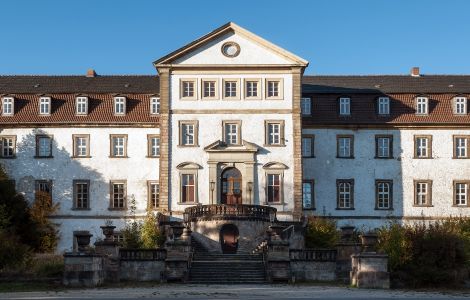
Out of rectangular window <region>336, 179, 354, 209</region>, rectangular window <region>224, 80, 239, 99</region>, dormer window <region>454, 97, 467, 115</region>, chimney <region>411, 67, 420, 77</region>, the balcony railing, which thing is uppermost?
chimney <region>411, 67, 420, 77</region>

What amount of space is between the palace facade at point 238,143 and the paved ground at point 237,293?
724 inches

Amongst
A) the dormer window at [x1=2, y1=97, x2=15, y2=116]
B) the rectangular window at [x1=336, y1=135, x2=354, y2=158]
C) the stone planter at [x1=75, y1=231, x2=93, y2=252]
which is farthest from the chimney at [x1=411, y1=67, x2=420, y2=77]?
the stone planter at [x1=75, y1=231, x2=93, y2=252]

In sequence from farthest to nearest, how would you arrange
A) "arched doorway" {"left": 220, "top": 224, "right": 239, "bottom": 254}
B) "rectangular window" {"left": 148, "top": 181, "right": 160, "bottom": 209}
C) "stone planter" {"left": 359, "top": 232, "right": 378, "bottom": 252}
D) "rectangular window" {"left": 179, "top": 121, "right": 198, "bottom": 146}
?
"rectangular window" {"left": 148, "top": 181, "right": 160, "bottom": 209}
"rectangular window" {"left": 179, "top": 121, "right": 198, "bottom": 146}
"arched doorway" {"left": 220, "top": 224, "right": 239, "bottom": 254}
"stone planter" {"left": 359, "top": 232, "right": 378, "bottom": 252}

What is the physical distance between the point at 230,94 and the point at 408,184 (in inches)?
494

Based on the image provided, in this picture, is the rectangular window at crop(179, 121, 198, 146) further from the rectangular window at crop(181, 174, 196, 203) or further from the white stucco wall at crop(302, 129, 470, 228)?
the white stucco wall at crop(302, 129, 470, 228)

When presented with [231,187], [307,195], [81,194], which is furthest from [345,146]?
[81,194]

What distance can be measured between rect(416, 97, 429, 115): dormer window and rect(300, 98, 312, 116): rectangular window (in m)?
6.76

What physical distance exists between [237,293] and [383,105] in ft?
95.7

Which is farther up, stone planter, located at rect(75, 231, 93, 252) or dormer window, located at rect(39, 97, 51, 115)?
dormer window, located at rect(39, 97, 51, 115)

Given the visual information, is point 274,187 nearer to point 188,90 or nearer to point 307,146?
point 307,146

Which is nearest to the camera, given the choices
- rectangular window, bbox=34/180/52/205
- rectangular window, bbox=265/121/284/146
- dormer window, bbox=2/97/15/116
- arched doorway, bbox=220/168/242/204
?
arched doorway, bbox=220/168/242/204

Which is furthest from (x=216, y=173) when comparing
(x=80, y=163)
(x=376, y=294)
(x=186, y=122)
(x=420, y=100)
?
(x=376, y=294)

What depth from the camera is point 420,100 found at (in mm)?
60750

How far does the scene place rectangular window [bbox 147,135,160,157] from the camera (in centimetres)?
5988
